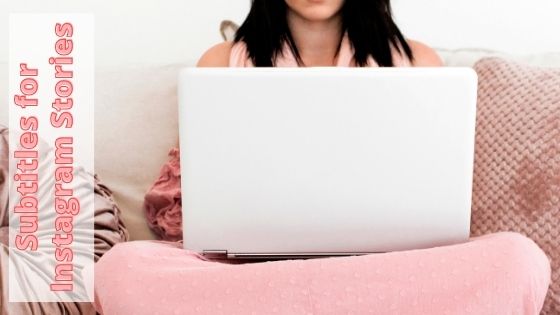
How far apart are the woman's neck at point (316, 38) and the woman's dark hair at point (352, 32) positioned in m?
0.02

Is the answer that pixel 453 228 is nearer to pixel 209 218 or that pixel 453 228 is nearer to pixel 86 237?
pixel 209 218

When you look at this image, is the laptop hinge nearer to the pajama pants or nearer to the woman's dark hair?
the pajama pants

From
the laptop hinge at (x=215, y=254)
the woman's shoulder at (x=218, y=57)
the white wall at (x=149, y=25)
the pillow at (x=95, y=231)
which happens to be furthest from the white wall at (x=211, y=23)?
the laptop hinge at (x=215, y=254)

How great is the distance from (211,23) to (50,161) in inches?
24.4

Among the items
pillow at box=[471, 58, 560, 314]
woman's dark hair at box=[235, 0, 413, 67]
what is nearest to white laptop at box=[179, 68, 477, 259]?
pillow at box=[471, 58, 560, 314]

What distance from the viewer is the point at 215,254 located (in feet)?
3.52

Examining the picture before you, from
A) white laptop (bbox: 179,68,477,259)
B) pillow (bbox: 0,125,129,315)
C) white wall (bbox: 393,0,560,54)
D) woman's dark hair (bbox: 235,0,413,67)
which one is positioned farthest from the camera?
white wall (bbox: 393,0,560,54)

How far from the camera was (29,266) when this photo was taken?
49.9 inches

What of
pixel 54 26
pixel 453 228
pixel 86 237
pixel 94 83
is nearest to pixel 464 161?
pixel 453 228

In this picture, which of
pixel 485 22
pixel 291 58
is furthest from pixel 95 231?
pixel 485 22

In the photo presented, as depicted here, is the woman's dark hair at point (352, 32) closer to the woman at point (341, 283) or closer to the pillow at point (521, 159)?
the pillow at point (521, 159)

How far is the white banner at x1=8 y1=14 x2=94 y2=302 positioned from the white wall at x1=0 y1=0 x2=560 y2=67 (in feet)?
0.21

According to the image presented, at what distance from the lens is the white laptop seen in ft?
3.14

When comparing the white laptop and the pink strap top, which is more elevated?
the pink strap top
